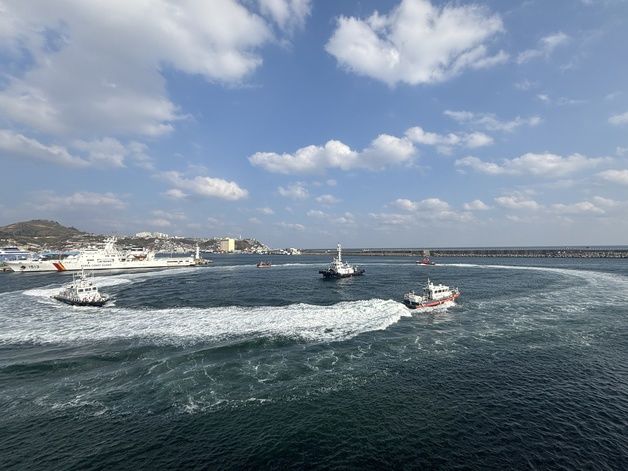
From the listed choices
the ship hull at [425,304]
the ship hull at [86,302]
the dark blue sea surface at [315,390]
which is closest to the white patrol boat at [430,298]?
the ship hull at [425,304]

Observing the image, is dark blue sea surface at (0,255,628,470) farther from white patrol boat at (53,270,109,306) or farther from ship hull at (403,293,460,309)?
white patrol boat at (53,270,109,306)

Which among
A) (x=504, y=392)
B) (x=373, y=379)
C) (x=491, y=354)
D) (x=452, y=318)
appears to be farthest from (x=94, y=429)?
(x=452, y=318)

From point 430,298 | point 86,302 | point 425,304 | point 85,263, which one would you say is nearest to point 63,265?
point 85,263

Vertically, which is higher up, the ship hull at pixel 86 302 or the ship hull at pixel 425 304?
the ship hull at pixel 425 304

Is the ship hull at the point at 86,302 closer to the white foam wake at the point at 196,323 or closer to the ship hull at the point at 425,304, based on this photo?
the white foam wake at the point at 196,323

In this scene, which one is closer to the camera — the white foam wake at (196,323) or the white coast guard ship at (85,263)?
the white foam wake at (196,323)

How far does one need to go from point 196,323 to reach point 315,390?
32.1 m

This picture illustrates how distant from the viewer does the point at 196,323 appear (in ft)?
182

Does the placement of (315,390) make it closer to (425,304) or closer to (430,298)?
(425,304)

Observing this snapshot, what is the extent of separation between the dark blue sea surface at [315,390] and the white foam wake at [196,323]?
518mm

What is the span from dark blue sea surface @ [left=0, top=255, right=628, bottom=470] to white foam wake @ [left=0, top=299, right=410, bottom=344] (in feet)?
1.70

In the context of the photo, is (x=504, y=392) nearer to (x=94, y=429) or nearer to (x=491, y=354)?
(x=491, y=354)

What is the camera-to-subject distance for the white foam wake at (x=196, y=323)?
159ft

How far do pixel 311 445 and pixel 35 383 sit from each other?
102ft
